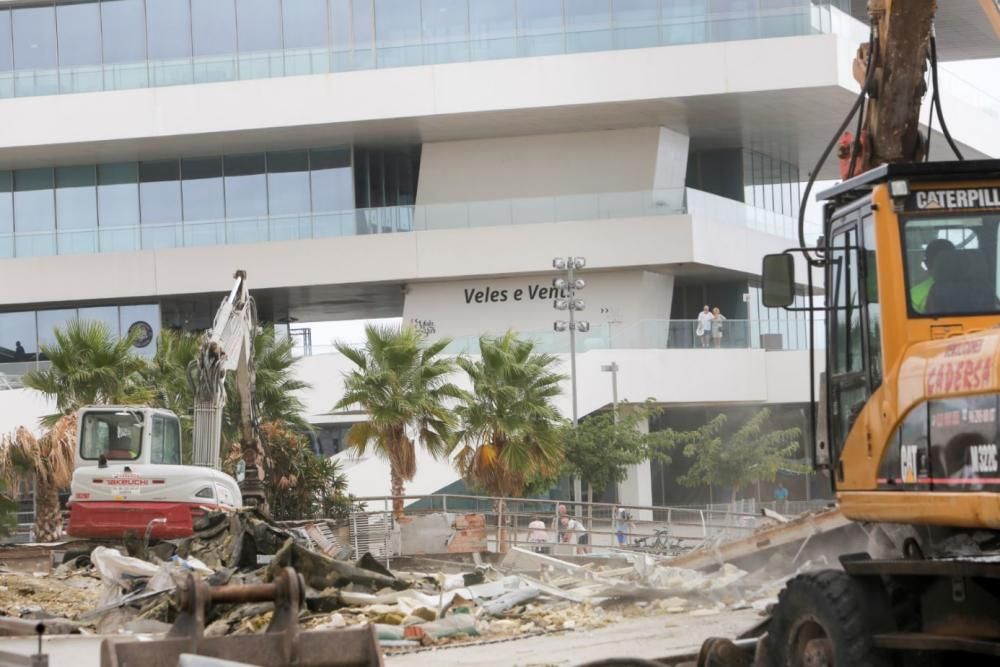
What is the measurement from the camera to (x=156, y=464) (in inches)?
1098

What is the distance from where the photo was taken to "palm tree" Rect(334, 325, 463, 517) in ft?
120

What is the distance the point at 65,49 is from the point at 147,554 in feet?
112

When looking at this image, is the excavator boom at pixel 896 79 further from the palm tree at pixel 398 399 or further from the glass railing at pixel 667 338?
the glass railing at pixel 667 338

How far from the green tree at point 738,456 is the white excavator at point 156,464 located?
63.7 feet

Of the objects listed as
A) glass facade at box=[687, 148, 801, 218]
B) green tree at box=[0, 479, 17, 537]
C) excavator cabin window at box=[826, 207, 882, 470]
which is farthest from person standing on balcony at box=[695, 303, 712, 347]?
excavator cabin window at box=[826, 207, 882, 470]

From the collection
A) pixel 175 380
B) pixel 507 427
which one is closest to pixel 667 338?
pixel 507 427

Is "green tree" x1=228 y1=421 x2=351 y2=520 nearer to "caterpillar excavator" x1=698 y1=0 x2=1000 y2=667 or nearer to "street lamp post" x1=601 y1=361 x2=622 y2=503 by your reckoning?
"street lamp post" x1=601 y1=361 x2=622 y2=503

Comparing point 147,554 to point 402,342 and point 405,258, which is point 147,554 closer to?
point 402,342

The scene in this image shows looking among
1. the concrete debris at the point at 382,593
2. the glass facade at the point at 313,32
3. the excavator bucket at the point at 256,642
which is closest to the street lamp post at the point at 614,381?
the glass facade at the point at 313,32

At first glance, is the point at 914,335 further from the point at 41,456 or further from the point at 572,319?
the point at 572,319

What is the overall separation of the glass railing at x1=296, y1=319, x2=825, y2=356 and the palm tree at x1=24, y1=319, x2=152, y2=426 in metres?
9.92

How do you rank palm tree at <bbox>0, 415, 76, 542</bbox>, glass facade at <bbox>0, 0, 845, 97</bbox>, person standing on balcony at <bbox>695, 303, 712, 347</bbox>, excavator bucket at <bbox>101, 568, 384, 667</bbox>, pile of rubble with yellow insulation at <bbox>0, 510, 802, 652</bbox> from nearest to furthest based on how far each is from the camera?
1. excavator bucket at <bbox>101, 568, 384, 667</bbox>
2. pile of rubble with yellow insulation at <bbox>0, 510, 802, 652</bbox>
3. palm tree at <bbox>0, 415, 76, 542</bbox>
4. person standing on balcony at <bbox>695, 303, 712, 347</bbox>
5. glass facade at <bbox>0, 0, 845, 97</bbox>

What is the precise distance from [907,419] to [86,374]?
99.8 feet

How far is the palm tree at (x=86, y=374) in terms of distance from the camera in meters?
37.0
